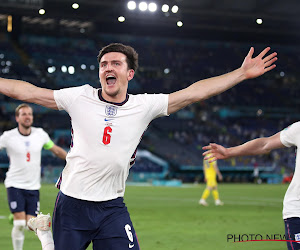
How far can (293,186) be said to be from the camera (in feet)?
20.9

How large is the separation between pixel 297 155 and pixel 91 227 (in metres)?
2.58

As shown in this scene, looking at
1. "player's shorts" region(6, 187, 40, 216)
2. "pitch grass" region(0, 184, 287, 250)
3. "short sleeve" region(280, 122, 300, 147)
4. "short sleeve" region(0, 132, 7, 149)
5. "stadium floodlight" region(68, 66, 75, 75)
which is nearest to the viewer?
"short sleeve" region(280, 122, 300, 147)

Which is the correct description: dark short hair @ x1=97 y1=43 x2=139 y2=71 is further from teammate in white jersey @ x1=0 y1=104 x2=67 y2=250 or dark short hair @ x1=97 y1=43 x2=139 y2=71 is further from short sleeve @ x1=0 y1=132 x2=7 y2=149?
short sleeve @ x1=0 y1=132 x2=7 y2=149

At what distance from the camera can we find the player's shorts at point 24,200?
10659 mm

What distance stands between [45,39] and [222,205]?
3763cm

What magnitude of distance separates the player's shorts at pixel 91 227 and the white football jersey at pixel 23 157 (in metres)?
5.90

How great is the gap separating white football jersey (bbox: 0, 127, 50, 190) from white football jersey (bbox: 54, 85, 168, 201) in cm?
568

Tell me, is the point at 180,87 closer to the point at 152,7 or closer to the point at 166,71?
the point at 166,71

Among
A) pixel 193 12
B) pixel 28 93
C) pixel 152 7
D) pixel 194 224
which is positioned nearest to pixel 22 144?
pixel 28 93

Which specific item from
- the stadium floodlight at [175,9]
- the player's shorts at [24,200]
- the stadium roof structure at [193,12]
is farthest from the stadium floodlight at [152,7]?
the player's shorts at [24,200]

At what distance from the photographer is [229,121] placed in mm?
59188

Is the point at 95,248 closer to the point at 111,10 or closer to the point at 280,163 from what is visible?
the point at 111,10

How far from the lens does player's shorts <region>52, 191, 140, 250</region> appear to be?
5.11m

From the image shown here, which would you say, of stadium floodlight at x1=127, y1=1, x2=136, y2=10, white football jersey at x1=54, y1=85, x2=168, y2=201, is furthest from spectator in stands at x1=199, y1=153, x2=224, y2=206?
white football jersey at x1=54, y1=85, x2=168, y2=201
